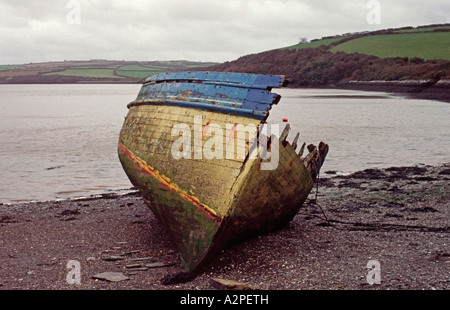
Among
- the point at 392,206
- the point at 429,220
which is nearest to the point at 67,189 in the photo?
the point at 392,206

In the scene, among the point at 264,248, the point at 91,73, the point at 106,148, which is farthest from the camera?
the point at 91,73

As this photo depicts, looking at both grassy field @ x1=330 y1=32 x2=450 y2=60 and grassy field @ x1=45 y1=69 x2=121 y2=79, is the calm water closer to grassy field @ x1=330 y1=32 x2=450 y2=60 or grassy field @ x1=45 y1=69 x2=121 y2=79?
grassy field @ x1=330 y1=32 x2=450 y2=60

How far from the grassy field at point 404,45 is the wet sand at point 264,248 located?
67756 mm

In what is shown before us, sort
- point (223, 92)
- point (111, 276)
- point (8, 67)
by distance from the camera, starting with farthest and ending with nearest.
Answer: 1. point (8, 67)
2. point (223, 92)
3. point (111, 276)

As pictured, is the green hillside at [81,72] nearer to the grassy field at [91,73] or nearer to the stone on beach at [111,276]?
the grassy field at [91,73]

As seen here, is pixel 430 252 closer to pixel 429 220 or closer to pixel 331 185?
pixel 429 220

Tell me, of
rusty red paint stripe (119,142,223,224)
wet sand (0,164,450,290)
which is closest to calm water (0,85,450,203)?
wet sand (0,164,450,290)

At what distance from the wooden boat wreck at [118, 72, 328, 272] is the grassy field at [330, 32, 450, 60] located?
231 ft

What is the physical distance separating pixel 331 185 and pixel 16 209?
8694mm

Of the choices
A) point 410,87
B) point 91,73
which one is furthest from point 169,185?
point 91,73

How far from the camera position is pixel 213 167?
705 cm

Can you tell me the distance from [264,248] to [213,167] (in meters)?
1.59

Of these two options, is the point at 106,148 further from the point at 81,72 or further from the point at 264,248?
the point at 81,72

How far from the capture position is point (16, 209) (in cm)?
1241
